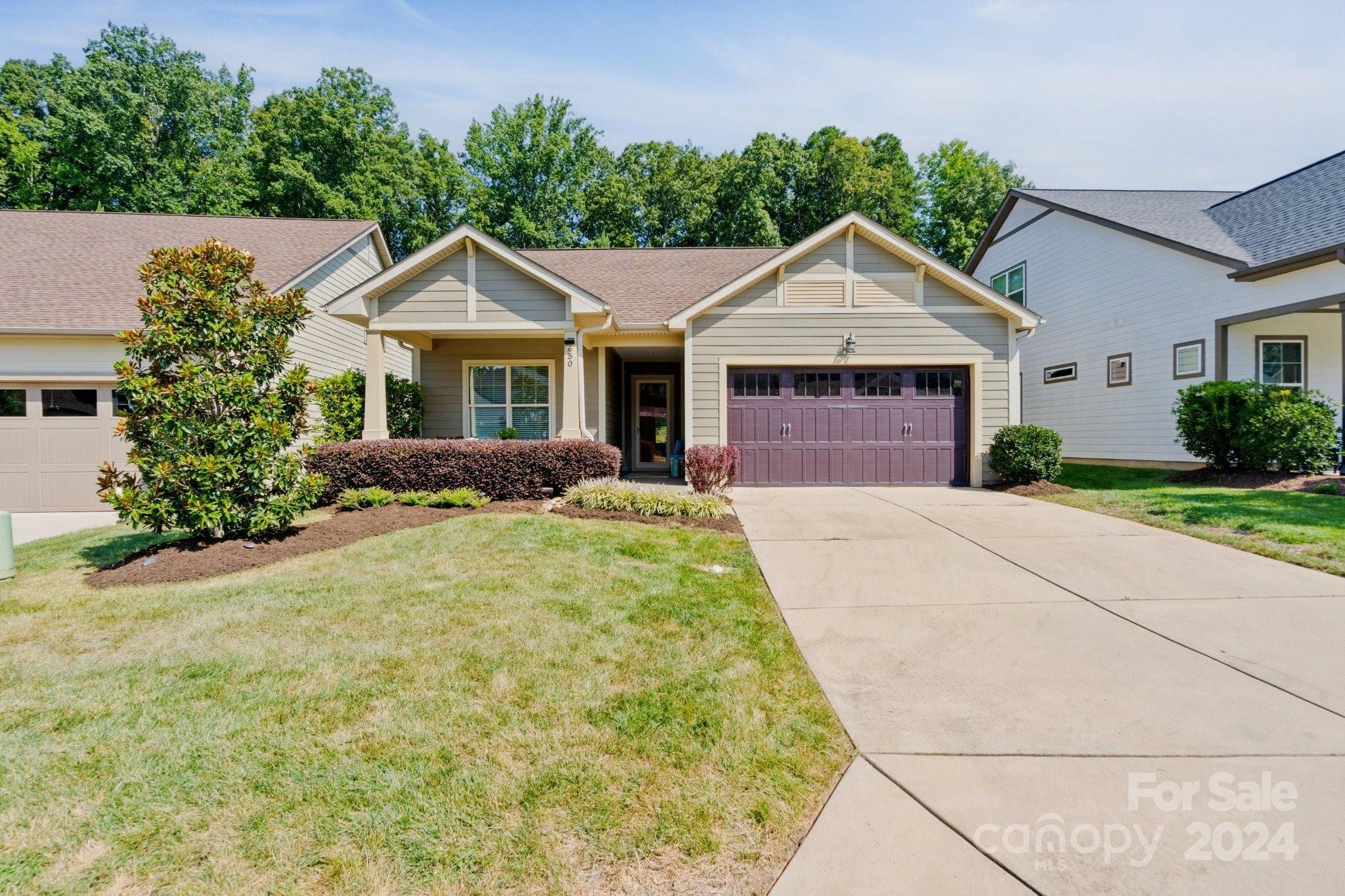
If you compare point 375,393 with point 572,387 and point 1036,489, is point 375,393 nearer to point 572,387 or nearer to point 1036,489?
point 572,387

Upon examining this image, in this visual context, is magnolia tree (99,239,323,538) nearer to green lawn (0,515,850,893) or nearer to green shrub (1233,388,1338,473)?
green lawn (0,515,850,893)

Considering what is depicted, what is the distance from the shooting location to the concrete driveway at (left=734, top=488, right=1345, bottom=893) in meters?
1.95

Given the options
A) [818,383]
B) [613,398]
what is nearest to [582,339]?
[613,398]

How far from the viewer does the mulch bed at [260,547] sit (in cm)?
516

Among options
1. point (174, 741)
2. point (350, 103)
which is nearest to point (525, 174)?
point (350, 103)

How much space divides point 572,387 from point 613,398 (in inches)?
120

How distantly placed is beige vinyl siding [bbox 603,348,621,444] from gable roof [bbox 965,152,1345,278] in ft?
37.3

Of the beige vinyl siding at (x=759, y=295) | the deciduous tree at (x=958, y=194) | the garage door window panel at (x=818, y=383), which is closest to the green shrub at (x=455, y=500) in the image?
the beige vinyl siding at (x=759, y=295)

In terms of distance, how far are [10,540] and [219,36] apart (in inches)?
372

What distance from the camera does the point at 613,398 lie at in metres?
12.9

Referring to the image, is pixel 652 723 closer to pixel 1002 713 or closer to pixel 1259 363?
pixel 1002 713

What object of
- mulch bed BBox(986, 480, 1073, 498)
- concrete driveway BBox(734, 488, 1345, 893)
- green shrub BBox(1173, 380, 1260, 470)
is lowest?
concrete driveway BBox(734, 488, 1345, 893)

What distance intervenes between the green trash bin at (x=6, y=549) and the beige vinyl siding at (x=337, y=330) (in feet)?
19.3

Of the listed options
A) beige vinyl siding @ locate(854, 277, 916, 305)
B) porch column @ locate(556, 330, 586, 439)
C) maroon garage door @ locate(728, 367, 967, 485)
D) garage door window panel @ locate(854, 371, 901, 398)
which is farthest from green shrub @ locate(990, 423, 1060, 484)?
porch column @ locate(556, 330, 586, 439)
